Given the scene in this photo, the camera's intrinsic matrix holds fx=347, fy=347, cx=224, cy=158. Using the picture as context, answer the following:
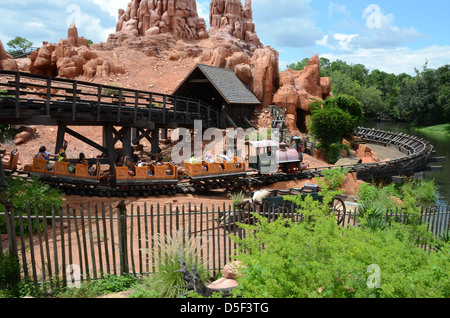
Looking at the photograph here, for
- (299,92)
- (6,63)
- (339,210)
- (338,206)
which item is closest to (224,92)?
(299,92)

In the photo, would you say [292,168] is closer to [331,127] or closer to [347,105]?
[331,127]

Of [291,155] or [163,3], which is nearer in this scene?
[291,155]

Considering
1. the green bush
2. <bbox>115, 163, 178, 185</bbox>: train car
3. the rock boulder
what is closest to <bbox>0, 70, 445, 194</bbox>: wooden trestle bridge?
<bbox>115, 163, 178, 185</bbox>: train car

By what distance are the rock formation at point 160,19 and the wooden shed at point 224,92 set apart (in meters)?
28.8

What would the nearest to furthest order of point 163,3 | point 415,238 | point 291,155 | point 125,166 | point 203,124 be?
point 415,238
point 125,166
point 291,155
point 203,124
point 163,3

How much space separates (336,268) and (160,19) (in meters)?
56.2

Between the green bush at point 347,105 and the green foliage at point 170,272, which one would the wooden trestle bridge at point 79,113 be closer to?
the green foliage at point 170,272

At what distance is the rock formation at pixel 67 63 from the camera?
35.8 m

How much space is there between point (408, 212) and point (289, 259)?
4479mm

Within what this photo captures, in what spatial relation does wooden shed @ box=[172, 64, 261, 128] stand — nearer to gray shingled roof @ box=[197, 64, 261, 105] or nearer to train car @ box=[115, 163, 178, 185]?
gray shingled roof @ box=[197, 64, 261, 105]

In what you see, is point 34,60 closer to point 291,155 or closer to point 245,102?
point 245,102

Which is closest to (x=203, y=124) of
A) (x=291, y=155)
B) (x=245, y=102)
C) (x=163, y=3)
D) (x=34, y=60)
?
(x=245, y=102)

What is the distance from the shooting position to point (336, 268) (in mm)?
4152

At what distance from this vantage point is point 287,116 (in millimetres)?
29172
